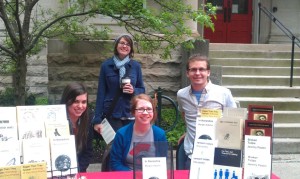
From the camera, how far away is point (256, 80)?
9.06 m

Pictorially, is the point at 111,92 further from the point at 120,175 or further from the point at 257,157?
the point at 257,157

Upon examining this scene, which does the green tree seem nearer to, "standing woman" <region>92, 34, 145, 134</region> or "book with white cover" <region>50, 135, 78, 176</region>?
"standing woman" <region>92, 34, 145, 134</region>

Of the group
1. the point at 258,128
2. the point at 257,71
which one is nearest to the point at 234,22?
the point at 257,71

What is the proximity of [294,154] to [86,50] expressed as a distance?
4140mm

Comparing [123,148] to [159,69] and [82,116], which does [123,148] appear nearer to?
[82,116]

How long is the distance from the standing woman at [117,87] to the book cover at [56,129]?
205 cm

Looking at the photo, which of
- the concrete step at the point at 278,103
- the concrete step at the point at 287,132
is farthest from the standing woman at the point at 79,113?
A: the concrete step at the point at 278,103

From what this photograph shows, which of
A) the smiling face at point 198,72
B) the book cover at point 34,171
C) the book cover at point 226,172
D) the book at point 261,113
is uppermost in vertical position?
the smiling face at point 198,72

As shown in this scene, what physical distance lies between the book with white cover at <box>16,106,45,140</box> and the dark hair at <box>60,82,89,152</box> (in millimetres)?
1031

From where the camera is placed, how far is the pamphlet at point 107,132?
4.62 m

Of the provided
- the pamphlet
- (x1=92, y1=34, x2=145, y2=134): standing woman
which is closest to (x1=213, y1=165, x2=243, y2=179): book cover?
the pamphlet

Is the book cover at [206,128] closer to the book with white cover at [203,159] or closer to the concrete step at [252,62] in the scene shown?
the book with white cover at [203,159]

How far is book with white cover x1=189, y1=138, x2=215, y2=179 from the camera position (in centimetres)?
275

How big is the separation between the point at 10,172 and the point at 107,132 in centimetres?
226
